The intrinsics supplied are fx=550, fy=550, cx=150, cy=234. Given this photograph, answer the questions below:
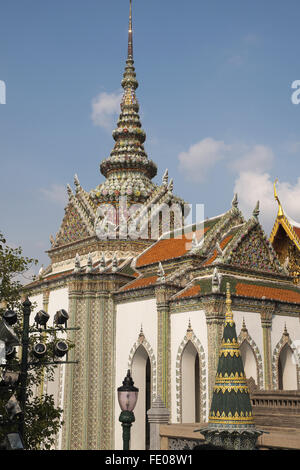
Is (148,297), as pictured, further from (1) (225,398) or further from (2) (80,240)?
(1) (225,398)

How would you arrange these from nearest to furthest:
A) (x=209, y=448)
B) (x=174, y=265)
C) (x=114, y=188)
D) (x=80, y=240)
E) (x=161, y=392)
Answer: (x=209, y=448) → (x=161, y=392) → (x=174, y=265) → (x=80, y=240) → (x=114, y=188)

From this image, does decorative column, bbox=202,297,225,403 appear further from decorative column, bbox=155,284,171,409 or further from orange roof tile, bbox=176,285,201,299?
decorative column, bbox=155,284,171,409

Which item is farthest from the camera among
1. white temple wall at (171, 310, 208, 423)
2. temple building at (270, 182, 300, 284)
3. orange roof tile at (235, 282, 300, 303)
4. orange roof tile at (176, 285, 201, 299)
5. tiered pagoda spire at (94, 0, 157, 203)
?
tiered pagoda spire at (94, 0, 157, 203)

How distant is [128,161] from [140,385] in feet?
49.0

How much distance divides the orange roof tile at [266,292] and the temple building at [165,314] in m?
0.07

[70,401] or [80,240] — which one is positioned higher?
[80,240]

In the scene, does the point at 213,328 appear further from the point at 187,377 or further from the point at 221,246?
the point at 221,246

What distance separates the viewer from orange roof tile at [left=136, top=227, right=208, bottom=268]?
2673cm

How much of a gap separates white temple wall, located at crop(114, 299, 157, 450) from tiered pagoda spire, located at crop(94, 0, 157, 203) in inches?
364

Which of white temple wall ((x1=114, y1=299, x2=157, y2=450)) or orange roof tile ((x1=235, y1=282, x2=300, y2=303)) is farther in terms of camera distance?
white temple wall ((x1=114, y1=299, x2=157, y2=450))

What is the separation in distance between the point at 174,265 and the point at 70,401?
25.0 ft

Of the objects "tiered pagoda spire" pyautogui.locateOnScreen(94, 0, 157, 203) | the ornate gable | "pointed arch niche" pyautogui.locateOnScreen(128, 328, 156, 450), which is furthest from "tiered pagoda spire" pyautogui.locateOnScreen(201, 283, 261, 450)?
"tiered pagoda spire" pyautogui.locateOnScreen(94, 0, 157, 203)
